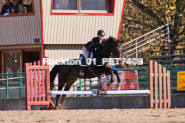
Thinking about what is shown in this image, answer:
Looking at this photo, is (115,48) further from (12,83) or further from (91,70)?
(12,83)

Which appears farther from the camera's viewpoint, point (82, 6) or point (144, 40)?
point (144, 40)

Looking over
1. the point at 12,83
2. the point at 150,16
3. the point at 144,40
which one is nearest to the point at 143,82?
the point at 12,83

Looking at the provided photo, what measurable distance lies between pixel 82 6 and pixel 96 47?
5759 mm

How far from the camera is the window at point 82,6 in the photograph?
16609 millimetres

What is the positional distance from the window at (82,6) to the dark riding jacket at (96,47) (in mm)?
5574

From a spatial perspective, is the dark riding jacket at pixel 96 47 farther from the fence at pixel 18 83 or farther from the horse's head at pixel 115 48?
the fence at pixel 18 83

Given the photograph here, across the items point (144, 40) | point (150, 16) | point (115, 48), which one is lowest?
point (115, 48)

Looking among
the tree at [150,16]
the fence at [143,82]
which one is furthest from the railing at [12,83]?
the tree at [150,16]

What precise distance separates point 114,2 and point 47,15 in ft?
10.8

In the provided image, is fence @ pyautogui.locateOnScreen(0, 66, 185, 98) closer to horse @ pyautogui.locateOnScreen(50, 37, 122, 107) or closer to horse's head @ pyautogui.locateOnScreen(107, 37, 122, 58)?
horse @ pyautogui.locateOnScreen(50, 37, 122, 107)

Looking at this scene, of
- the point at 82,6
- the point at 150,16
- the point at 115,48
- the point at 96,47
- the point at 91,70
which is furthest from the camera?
the point at 150,16

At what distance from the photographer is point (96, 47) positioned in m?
11.5

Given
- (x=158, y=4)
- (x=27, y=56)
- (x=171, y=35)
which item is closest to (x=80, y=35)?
(x=27, y=56)

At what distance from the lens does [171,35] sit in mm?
22203
